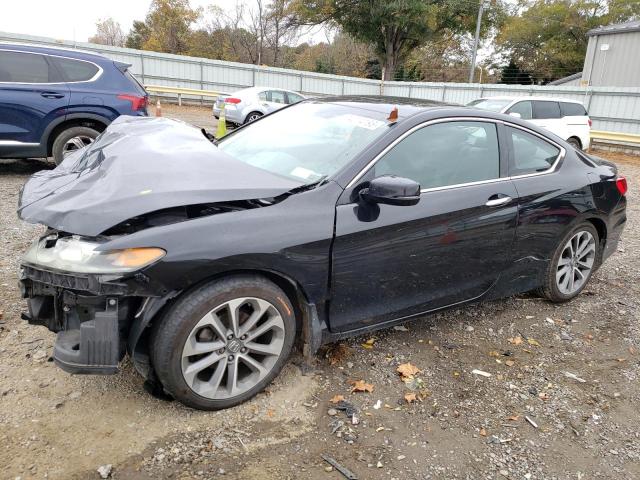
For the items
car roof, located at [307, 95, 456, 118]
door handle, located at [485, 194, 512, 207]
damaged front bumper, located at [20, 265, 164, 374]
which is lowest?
damaged front bumper, located at [20, 265, 164, 374]

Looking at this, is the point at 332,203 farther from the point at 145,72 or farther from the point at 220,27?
the point at 220,27

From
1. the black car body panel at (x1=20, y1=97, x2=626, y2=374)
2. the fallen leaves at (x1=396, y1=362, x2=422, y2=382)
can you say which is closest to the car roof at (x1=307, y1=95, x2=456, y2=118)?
the black car body panel at (x1=20, y1=97, x2=626, y2=374)

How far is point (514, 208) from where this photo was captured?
348cm

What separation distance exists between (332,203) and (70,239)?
1.31 m

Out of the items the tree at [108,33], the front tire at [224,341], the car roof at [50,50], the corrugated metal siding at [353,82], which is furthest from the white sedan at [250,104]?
the tree at [108,33]

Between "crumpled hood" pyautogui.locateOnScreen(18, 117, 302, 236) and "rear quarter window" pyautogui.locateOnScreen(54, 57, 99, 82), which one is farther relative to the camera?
"rear quarter window" pyautogui.locateOnScreen(54, 57, 99, 82)

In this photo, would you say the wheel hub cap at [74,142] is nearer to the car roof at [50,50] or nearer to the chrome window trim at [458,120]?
the car roof at [50,50]

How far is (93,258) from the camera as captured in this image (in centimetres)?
225

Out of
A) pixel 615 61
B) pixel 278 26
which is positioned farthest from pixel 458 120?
pixel 278 26

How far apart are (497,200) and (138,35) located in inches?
2338

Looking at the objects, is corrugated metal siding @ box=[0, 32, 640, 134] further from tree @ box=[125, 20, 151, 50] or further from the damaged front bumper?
tree @ box=[125, 20, 151, 50]

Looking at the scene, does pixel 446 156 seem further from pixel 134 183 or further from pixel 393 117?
pixel 134 183

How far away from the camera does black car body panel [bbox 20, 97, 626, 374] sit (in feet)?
7.65

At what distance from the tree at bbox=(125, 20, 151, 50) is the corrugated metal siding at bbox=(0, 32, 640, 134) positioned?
33804mm
